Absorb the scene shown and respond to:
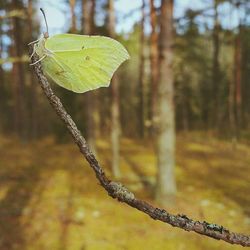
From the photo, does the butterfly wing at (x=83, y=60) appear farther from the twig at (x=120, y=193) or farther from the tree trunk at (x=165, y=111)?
the tree trunk at (x=165, y=111)

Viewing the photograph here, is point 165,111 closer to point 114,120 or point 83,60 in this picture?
point 114,120

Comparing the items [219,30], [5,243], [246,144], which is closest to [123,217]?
[5,243]

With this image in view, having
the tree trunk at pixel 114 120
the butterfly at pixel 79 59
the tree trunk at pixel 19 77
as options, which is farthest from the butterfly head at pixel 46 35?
the tree trunk at pixel 19 77

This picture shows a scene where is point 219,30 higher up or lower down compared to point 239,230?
higher up

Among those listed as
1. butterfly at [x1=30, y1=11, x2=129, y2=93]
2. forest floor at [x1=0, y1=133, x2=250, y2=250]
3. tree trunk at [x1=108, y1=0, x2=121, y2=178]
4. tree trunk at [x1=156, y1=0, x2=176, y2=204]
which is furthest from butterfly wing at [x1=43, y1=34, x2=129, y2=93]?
tree trunk at [x1=108, y1=0, x2=121, y2=178]

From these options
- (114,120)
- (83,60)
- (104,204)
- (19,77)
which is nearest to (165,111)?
(104,204)

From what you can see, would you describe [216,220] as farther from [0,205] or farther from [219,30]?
[219,30]

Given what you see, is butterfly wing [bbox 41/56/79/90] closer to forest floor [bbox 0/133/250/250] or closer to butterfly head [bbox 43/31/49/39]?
butterfly head [bbox 43/31/49/39]
